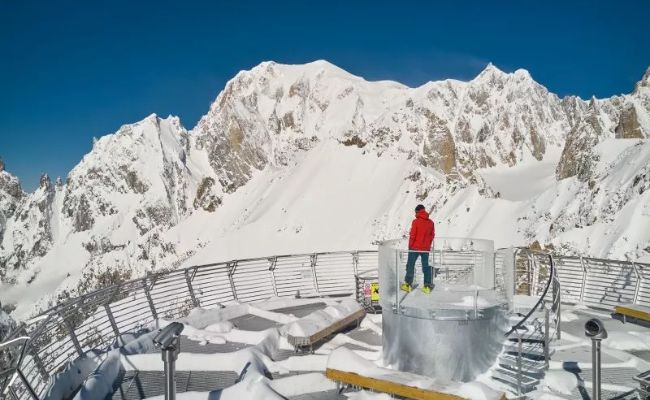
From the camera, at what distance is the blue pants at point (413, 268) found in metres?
7.65

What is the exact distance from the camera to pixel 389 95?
80.5 meters

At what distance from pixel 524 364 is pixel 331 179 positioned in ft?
186

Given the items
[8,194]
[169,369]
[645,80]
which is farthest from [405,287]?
[8,194]

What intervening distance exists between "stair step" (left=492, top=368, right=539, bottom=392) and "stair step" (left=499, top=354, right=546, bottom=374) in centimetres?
11

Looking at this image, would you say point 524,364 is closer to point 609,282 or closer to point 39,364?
point 609,282

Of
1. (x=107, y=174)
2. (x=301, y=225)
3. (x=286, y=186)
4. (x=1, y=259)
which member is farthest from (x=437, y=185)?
(x=1, y=259)

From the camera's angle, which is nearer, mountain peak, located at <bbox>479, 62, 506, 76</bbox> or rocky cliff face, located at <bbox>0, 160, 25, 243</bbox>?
mountain peak, located at <bbox>479, 62, 506, 76</bbox>

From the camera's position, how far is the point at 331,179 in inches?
2505

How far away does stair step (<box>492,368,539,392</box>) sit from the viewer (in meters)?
6.61

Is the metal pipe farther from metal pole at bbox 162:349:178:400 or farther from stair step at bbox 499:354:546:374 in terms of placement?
stair step at bbox 499:354:546:374

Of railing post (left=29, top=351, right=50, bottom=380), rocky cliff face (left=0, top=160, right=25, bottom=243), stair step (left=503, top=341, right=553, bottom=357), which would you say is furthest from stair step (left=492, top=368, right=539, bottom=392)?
rocky cliff face (left=0, top=160, right=25, bottom=243)

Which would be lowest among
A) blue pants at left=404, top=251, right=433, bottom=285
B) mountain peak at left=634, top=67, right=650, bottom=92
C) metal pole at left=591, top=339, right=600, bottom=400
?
metal pole at left=591, top=339, right=600, bottom=400

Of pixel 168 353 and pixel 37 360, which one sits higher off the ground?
pixel 168 353

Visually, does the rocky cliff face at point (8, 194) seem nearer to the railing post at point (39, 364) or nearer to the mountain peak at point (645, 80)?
the mountain peak at point (645, 80)
